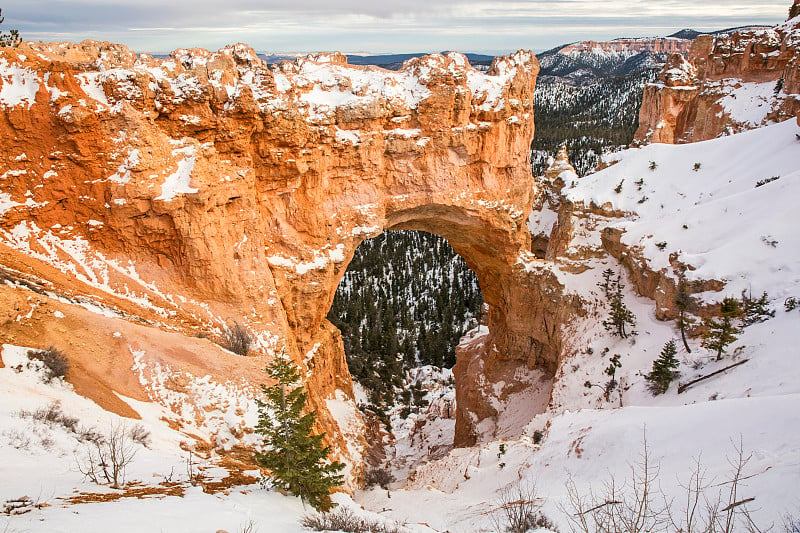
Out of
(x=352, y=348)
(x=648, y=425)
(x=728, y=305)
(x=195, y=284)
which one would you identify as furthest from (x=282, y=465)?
(x=352, y=348)

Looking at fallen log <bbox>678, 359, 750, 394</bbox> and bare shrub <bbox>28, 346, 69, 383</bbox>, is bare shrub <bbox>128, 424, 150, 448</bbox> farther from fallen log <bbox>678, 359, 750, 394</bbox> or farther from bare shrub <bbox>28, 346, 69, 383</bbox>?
fallen log <bbox>678, 359, 750, 394</bbox>

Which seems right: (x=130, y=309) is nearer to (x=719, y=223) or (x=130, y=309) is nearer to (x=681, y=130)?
(x=719, y=223)

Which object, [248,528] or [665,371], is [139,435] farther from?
[665,371]

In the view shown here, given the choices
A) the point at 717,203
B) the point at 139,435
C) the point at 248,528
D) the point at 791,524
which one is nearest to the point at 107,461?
the point at 139,435

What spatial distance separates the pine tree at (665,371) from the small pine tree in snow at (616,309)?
10.9ft

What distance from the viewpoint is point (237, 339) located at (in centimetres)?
1494

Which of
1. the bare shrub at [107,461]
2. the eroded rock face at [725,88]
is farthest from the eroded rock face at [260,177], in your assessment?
the eroded rock face at [725,88]

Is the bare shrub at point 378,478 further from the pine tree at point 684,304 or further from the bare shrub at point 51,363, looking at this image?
the pine tree at point 684,304

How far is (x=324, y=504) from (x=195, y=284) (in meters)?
9.17

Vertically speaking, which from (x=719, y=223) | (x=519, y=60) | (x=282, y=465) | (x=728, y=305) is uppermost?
(x=519, y=60)

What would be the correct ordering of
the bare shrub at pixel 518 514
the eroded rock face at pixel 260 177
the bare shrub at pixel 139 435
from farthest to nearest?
the eroded rock face at pixel 260 177 < the bare shrub at pixel 139 435 < the bare shrub at pixel 518 514

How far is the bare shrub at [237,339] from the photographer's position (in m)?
14.6

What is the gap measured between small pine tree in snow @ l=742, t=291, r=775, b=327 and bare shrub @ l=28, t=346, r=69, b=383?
17.7 meters

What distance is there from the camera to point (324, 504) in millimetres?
9023
